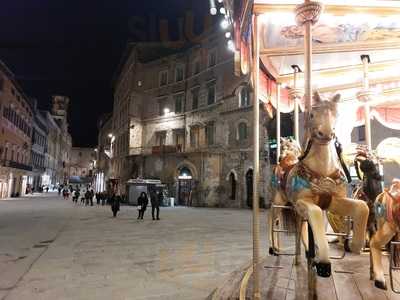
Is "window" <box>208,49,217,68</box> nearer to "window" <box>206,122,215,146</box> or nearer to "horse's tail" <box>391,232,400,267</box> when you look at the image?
"window" <box>206,122,215,146</box>

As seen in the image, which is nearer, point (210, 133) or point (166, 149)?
point (210, 133)

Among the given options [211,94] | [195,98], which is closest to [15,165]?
[195,98]

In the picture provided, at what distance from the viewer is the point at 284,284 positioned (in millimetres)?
5371

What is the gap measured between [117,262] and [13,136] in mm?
37473

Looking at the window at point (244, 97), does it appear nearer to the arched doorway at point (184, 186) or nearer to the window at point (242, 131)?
the window at point (242, 131)

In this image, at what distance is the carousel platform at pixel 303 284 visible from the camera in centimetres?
476

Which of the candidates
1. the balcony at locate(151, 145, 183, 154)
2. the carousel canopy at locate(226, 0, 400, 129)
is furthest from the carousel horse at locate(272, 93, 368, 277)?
the balcony at locate(151, 145, 183, 154)

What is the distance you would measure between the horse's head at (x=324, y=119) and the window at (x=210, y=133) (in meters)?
26.3

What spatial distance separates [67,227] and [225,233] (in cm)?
732

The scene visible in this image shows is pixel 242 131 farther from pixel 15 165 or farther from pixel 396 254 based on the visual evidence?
pixel 15 165

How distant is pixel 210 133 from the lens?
3102 cm

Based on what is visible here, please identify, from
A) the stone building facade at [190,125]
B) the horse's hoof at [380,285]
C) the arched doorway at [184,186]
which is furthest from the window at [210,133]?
the horse's hoof at [380,285]

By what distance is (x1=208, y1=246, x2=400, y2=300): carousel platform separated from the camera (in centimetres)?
476

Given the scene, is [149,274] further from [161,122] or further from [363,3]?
[161,122]
